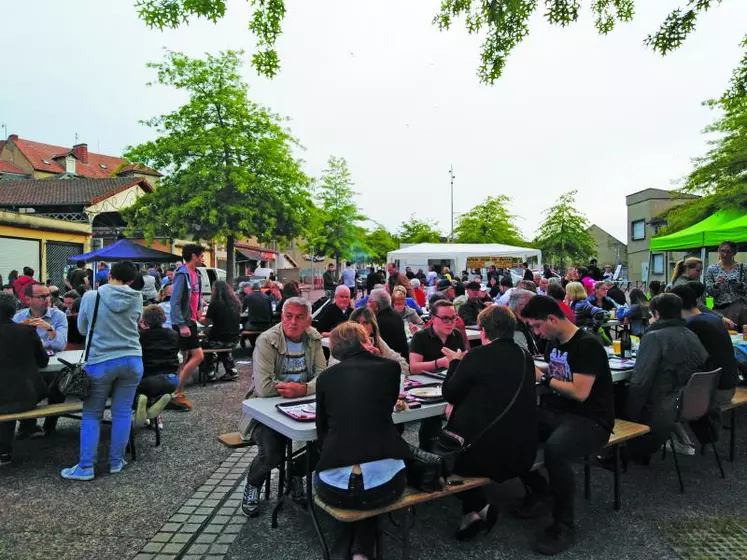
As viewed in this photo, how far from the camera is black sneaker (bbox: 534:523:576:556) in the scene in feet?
10.6

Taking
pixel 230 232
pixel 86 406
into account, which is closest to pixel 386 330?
pixel 86 406

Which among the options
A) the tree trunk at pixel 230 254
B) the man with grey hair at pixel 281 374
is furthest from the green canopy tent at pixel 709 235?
the tree trunk at pixel 230 254

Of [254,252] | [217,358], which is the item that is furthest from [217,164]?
[254,252]

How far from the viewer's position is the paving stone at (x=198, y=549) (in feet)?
10.8

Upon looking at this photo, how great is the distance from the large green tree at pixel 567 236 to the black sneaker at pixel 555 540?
36.0 metres

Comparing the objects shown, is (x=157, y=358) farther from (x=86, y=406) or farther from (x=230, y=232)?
(x=230, y=232)

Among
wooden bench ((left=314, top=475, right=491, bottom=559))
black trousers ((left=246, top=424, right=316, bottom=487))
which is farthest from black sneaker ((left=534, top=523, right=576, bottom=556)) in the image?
black trousers ((left=246, top=424, right=316, bottom=487))

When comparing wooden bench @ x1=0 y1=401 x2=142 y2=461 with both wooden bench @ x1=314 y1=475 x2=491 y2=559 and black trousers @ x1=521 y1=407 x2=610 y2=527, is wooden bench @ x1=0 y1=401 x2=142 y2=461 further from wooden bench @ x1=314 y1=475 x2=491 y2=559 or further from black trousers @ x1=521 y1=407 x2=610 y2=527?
black trousers @ x1=521 y1=407 x2=610 y2=527

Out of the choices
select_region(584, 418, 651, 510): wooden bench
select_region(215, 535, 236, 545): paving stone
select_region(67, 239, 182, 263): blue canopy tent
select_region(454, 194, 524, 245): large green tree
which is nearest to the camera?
select_region(215, 535, 236, 545): paving stone

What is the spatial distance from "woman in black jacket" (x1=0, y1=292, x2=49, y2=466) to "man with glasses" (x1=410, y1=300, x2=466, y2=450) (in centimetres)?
321

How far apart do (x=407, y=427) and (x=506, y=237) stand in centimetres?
4303

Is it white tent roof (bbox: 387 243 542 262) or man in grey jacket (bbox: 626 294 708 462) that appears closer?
man in grey jacket (bbox: 626 294 708 462)

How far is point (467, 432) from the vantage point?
10.6 feet

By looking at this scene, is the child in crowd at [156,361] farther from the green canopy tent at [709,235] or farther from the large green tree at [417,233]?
the large green tree at [417,233]
